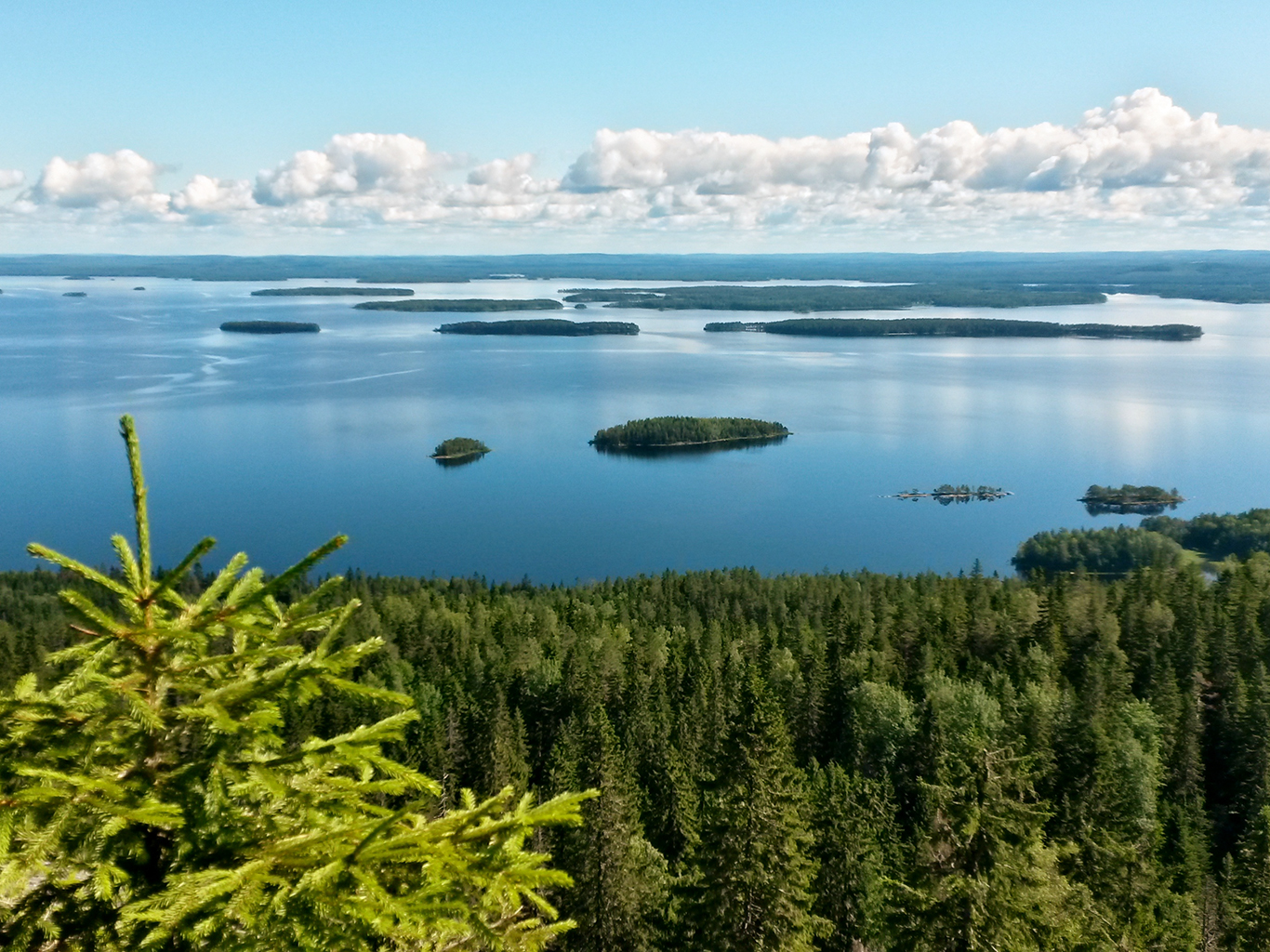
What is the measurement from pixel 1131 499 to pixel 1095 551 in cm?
1994

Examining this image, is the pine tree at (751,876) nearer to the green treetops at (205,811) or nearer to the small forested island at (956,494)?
the green treetops at (205,811)

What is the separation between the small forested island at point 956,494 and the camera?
87588 millimetres

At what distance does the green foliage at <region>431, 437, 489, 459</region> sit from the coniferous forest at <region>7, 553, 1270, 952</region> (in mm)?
42281

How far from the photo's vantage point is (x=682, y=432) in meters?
110

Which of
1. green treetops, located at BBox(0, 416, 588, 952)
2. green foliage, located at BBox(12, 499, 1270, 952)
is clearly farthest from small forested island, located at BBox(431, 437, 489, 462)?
green treetops, located at BBox(0, 416, 588, 952)

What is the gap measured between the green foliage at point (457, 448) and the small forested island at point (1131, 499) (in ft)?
190

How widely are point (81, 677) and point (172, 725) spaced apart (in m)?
0.41

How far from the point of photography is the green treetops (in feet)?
10.9

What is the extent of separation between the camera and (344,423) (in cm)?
11506

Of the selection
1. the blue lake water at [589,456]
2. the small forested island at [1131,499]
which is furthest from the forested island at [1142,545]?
the small forested island at [1131,499]

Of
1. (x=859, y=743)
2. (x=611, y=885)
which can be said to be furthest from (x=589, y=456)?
(x=611, y=885)

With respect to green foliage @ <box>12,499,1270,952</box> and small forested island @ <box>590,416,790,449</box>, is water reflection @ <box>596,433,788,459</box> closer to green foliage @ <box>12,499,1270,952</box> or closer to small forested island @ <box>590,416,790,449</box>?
small forested island @ <box>590,416,790,449</box>

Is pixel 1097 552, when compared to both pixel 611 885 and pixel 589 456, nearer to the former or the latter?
pixel 589 456

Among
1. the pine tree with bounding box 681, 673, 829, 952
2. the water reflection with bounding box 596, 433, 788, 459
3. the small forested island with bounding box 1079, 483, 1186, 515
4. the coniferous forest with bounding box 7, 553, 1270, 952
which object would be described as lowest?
the small forested island with bounding box 1079, 483, 1186, 515
